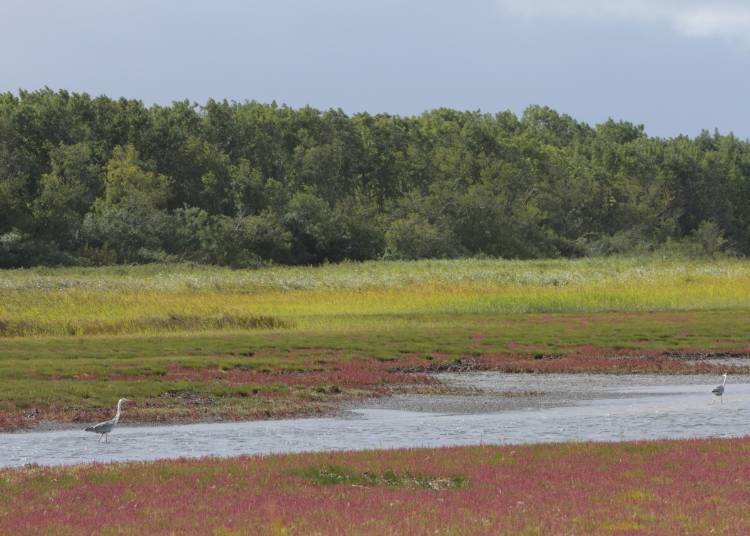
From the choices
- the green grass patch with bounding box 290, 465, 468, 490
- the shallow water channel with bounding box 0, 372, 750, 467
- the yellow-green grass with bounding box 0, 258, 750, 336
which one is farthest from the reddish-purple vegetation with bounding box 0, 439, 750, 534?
the yellow-green grass with bounding box 0, 258, 750, 336

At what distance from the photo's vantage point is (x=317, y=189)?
5974 inches

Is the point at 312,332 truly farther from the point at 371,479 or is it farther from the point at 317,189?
the point at 317,189

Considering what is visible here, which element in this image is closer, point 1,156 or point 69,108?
point 1,156

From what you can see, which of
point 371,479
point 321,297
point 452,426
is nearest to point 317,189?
point 321,297

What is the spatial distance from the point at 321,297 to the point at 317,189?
76.7 metres

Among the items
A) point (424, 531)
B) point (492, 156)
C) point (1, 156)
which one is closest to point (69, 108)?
point (1, 156)

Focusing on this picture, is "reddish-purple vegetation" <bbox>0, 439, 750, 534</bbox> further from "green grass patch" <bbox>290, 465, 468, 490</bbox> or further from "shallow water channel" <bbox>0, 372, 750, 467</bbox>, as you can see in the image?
"shallow water channel" <bbox>0, 372, 750, 467</bbox>

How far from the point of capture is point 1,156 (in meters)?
128

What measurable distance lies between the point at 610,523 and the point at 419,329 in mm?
39849

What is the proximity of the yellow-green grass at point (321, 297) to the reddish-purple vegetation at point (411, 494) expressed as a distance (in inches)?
1302

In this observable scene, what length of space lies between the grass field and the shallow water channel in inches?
89.1

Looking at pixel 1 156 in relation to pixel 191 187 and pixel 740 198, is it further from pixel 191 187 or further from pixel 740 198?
pixel 740 198

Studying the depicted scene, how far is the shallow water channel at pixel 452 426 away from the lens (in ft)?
88.5

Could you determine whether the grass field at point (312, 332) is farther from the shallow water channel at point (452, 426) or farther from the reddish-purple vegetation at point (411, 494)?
the reddish-purple vegetation at point (411, 494)
